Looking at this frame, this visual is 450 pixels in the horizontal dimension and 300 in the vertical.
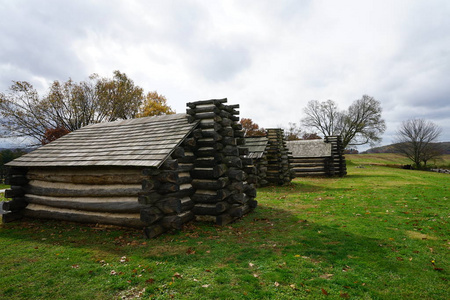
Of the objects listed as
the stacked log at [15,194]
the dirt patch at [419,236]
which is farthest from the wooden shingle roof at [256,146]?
the stacked log at [15,194]

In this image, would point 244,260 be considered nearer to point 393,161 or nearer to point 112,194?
point 112,194

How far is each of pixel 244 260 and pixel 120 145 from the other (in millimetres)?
6130

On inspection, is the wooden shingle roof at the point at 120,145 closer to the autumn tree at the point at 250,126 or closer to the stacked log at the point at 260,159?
the stacked log at the point at 260,159

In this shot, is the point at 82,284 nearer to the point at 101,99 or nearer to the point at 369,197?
the point at 369,197

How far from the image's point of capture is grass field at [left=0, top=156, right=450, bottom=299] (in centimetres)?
388

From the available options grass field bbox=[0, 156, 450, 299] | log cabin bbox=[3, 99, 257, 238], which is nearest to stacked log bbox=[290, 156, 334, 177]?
grass field bbox=[0, 156, 450, 299]

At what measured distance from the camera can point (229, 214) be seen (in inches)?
316

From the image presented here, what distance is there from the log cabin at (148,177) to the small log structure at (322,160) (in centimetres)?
1735

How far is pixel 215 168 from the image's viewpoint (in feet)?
25.5

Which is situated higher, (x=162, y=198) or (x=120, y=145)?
(x=120, y=145)

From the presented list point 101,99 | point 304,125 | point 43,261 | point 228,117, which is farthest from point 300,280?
point 304,125

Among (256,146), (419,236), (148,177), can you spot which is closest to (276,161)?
(256,146)

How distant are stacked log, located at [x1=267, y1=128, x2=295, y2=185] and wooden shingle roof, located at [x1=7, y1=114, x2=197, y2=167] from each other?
10132mm

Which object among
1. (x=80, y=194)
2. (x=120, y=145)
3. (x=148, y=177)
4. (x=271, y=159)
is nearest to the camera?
(x=148, y=177)
